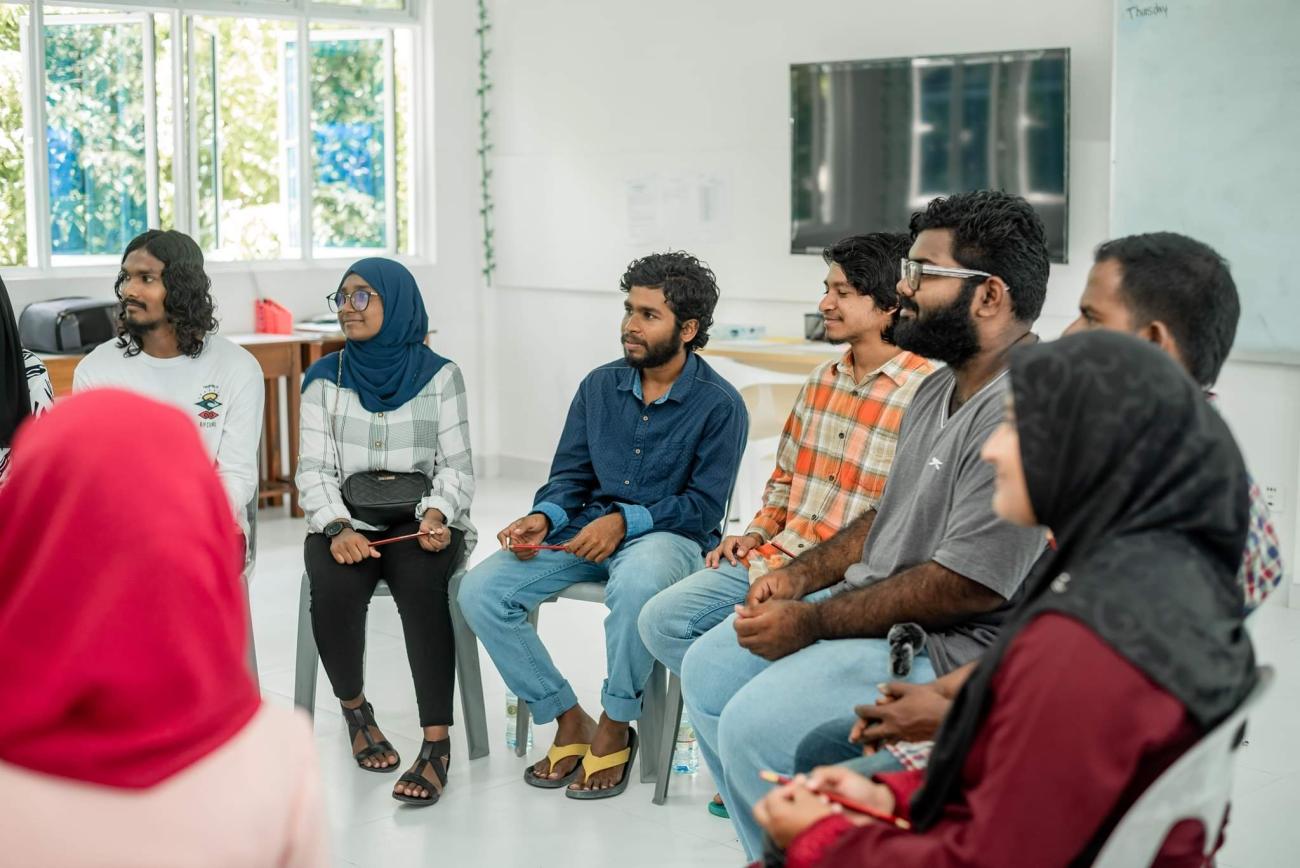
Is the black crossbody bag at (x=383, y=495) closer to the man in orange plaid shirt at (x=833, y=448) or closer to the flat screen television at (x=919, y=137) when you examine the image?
the man in orange plaid shirt at (x=833, y=448)

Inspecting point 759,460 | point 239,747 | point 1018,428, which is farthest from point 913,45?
point 239,747

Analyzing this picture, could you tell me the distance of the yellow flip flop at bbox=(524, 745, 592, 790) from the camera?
11.4 feet

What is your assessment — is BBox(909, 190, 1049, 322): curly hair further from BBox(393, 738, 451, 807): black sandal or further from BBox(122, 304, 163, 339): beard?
BBox(122, 304, 163, 339): beard

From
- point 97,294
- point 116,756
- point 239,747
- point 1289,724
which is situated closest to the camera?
point 116,756

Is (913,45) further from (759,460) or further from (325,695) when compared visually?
(325,695)

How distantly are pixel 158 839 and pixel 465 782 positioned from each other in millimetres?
2228

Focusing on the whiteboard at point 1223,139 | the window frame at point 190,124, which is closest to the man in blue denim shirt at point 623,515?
the whiteboard at point 1223,139

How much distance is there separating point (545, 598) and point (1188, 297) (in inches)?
71.3

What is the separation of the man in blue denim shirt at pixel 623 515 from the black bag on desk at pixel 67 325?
10.0 ft

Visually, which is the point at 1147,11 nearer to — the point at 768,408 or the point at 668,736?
the point at 768,408

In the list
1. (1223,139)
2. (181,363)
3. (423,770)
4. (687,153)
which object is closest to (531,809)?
(423,770)

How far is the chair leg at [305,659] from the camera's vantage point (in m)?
3.68

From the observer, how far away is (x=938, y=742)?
5.31 ft

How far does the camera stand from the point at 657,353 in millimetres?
3623
